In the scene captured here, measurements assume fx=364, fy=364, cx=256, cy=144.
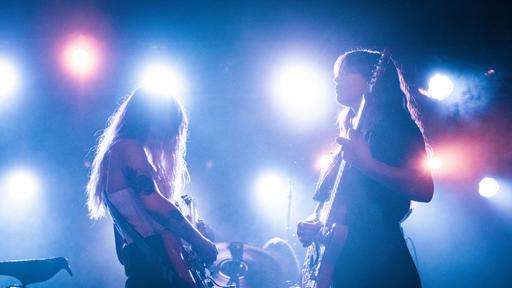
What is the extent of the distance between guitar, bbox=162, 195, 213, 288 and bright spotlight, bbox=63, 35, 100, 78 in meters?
7.87

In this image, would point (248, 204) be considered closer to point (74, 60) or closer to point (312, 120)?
point (312, 120)

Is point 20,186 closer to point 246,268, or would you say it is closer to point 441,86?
point 246,268

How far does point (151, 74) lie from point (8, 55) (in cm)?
343

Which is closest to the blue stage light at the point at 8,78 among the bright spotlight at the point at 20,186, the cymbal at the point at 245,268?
the bright spotlight at the point at 20,186

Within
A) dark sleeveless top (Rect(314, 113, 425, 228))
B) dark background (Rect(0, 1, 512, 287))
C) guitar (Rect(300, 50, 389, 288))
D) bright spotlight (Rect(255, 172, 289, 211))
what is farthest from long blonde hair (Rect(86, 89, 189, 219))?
bright spotlight (Rect(255, 172, 289, 211))

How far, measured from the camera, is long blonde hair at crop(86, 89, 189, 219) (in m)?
2.79

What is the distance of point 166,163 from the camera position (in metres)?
3.24

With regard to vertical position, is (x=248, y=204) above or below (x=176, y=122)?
below

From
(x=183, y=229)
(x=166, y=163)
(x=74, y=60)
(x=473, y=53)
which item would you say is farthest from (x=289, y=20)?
(x=183, y=229)

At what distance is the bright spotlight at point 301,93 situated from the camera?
387 inches

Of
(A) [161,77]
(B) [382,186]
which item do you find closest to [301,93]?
(A) [161,77]

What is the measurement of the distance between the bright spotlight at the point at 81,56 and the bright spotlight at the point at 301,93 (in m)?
4.78

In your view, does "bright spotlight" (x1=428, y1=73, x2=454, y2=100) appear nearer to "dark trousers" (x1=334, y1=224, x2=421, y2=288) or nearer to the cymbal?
the cymbal

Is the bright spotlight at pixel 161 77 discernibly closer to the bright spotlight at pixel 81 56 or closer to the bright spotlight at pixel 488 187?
the bright spotlight at pixel 81 56
